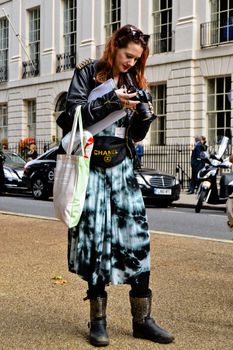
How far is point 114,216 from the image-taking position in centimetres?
382

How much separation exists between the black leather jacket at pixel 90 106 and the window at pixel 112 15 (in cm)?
2560

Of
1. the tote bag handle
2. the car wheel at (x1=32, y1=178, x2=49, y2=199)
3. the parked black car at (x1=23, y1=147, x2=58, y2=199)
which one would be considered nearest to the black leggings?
the tote bag handle

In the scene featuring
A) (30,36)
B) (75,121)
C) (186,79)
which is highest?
(30,36)

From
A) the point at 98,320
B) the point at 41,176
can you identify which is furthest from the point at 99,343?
the point at 41,176

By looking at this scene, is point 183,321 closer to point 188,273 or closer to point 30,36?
point 188,273

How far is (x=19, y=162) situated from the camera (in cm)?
2211

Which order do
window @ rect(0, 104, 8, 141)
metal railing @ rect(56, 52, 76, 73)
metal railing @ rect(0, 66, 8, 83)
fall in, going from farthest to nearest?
metal railing @ rect(0, 66, 8, 83) → window @ rect(0, 104, 8, 141) → metal railing @ rect(56, 52, 76, 73)

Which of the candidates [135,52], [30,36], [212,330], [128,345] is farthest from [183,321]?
[30,36]

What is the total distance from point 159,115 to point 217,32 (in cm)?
441

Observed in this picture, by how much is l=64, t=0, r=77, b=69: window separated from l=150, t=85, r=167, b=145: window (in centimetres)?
608

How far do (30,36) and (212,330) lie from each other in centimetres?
3184

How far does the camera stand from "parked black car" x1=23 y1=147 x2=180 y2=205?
1563 centimetres

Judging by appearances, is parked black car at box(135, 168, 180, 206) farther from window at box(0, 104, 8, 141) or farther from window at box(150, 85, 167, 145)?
window at box(0, 104, 8, 141)

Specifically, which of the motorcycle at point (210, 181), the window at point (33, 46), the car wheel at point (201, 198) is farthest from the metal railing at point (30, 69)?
the car wheel at point (201, 198)
